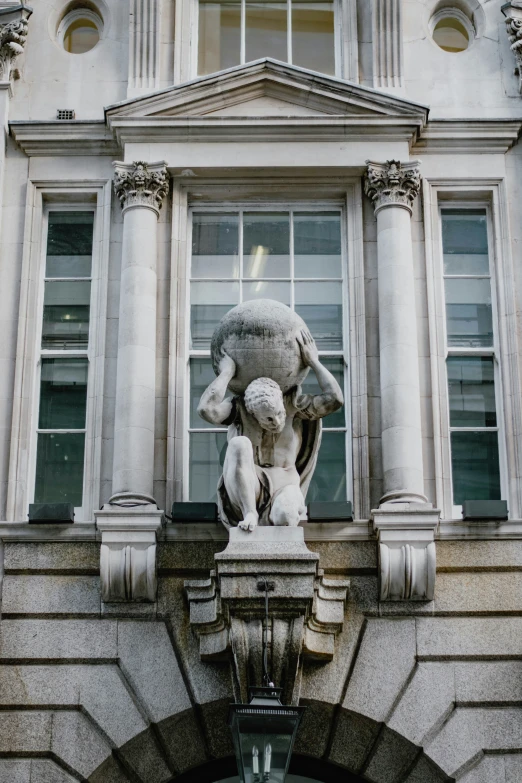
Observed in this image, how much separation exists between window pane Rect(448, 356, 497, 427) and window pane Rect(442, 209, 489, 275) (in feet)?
3.58

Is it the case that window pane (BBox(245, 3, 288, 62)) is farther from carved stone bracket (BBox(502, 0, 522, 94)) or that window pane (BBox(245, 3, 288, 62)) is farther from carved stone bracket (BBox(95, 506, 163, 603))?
carved stone bracket (BBox(95, 506, 163, 603))

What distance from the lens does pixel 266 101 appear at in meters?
19.1

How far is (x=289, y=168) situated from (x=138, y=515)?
4430 mm

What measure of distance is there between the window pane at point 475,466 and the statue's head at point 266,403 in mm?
2305

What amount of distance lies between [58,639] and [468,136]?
718 centimetres

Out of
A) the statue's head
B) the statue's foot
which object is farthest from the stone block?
the statue's head

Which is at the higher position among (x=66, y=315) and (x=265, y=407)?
(x=66, y=315)

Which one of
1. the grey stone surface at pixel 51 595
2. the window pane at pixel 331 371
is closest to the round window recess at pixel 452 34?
the window pane at pixel 331 371

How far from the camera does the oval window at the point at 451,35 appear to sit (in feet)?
65.4

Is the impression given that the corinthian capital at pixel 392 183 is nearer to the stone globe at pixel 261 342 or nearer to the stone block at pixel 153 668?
the stone globe at pixel 261 342

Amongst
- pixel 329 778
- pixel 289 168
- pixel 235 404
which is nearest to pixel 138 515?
pixel 235 404

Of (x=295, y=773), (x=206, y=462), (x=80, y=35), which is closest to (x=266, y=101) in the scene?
(x=80, y=35)

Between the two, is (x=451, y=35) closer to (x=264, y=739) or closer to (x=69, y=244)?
(x=69, y=244)

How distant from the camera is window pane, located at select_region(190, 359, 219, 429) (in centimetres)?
1827
